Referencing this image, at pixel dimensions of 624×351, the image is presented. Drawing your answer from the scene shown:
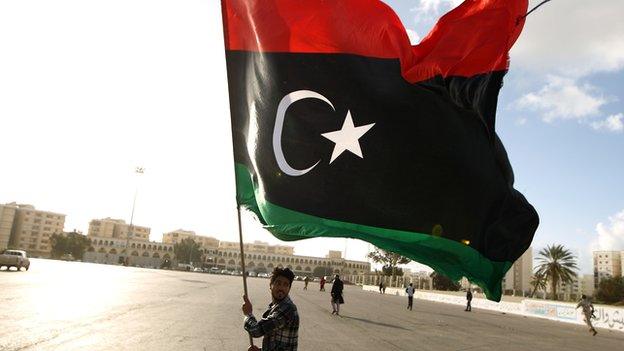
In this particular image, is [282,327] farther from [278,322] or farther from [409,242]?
[409,242]

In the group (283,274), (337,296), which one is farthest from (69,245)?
(283,274)

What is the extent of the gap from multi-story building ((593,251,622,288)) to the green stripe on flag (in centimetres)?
17099

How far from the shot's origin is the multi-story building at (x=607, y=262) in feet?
515

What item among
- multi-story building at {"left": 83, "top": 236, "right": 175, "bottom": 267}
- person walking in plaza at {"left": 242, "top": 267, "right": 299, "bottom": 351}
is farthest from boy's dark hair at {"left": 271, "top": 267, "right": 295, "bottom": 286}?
multi-story building at {"left": 83, "top": 236, "right": 175, "bottom": 267}

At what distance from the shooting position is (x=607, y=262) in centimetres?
17288

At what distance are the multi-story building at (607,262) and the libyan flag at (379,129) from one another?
171m

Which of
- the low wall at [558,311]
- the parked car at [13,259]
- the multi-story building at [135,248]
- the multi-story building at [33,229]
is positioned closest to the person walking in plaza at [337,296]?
the low wall at [558,311]

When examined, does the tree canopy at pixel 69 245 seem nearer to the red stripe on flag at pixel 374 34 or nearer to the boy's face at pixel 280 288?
the red stripe on flag at pixel 374 34

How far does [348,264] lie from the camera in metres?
194

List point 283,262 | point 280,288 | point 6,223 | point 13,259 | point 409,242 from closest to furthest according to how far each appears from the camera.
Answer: point 280,288, point 409,242, point 13,259, point 6,223, point 283,262

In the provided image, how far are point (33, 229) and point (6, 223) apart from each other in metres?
9.97

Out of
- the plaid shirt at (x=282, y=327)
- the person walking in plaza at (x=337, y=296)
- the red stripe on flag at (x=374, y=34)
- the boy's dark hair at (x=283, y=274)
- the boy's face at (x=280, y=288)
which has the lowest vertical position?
the person walking in plaza at (x=337, y=296)

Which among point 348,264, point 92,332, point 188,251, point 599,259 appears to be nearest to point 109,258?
point 188,251

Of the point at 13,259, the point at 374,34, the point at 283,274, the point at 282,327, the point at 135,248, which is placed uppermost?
the point at 374,34
